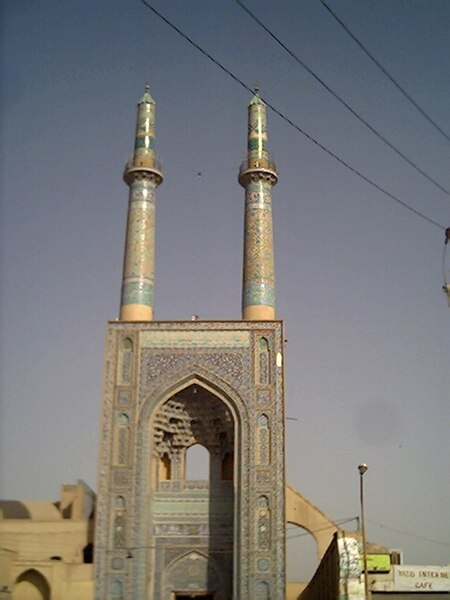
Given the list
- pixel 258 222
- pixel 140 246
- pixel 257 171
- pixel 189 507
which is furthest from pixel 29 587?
pixel 257 171

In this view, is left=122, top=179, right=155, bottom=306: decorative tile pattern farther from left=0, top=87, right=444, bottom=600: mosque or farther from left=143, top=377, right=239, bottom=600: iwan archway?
left=143, top=377, right=239, bottom=600: iwan archway

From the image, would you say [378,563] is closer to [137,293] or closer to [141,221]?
[137,293]

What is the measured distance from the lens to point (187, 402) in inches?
848

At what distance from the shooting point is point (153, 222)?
22.5 m

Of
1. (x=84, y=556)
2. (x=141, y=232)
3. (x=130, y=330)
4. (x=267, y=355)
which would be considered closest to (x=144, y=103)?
(x=141, y=232)

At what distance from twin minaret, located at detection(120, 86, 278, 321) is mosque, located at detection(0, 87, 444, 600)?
4 cm

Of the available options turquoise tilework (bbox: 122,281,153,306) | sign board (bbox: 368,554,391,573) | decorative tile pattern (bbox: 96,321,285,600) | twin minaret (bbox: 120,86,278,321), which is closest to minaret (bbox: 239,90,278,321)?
twin minaret (bbox: 120,86,278,321)

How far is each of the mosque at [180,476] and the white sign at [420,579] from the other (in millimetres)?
931

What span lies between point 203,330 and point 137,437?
3.21 meters

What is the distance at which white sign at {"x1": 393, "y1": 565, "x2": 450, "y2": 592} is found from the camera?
19.9 m

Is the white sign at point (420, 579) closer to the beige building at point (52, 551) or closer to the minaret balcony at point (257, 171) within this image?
the beige building at point (52, 551)

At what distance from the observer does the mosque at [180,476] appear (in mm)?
18922

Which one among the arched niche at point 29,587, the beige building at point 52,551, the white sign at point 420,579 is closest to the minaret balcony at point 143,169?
the beige building at point 52,551

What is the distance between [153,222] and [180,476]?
23.2 ft
